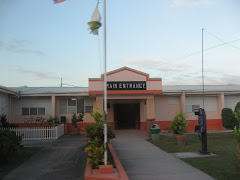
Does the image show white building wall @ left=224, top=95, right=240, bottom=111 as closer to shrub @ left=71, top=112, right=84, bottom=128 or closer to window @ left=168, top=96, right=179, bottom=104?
window @ left=168, top=96, right=179, bottom=104

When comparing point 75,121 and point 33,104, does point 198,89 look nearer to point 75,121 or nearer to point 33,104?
point 75,121

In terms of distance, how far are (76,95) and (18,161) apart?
10399 mm

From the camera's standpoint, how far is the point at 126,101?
21.2 metres

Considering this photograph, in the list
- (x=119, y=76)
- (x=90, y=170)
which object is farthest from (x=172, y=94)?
(x=90, y=170)

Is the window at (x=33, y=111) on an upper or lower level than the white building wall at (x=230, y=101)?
lower

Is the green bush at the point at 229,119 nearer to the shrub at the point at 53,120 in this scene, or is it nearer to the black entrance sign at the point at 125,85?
the black entrance sign at the point at 125,85

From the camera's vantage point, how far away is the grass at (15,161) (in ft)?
25.9

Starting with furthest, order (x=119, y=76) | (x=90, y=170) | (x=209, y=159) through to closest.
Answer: (x=119, y=76), (x=209, y=159), (x=90, y=170)

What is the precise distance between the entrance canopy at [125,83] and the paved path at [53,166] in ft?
20.1

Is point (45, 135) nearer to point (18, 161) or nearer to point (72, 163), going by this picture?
point (18, 161)

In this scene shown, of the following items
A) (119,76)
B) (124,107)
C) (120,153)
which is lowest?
(120,153)

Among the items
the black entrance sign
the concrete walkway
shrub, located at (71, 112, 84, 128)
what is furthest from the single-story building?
the concrete walkway

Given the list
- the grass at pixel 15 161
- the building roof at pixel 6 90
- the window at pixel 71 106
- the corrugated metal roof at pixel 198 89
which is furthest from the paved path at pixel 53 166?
the corrugated metal roof at pixel 198 89

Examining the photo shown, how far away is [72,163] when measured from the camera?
29.0ft
